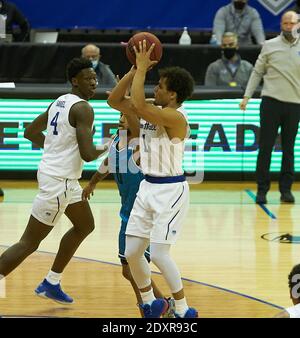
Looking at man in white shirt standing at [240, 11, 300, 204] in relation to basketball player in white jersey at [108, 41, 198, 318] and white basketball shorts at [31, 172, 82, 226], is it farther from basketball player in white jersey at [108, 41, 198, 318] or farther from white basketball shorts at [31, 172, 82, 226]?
basketball player in white jersey at [108, 41, 198, 318]

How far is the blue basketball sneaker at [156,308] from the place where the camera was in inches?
249

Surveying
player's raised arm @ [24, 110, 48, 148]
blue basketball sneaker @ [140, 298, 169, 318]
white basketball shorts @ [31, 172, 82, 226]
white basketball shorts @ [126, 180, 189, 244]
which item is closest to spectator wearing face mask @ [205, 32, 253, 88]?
player's raised arm @ [24, 110, 48, 148]

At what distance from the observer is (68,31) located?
1558cm

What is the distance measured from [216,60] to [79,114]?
7207mm

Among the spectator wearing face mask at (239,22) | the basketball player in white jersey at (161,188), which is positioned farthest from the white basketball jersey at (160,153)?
the spectator wearing face mask at (239,22)

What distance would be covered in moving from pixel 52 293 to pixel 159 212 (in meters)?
1.36

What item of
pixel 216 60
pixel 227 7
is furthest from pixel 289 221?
pixel 227 7

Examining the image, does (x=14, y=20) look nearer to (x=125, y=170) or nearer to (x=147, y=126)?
(x=125, y=170)

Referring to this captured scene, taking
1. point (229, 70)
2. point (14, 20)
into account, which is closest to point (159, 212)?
point (229, 70)

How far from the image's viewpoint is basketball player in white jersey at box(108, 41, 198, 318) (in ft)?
→ 20.3

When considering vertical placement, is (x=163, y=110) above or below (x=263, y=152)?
above

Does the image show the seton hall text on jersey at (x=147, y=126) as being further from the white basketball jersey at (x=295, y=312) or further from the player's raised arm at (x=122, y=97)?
the white basketball jersey at (x=295, y=312)

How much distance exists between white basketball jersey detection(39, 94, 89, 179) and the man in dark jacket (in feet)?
25.7
